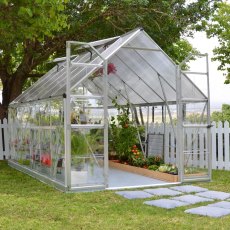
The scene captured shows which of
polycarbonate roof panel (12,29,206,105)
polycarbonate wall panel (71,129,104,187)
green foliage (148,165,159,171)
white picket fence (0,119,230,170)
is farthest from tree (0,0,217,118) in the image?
green foliage (148,165,159,171)

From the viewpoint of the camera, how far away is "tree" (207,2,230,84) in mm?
18234

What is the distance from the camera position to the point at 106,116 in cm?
814

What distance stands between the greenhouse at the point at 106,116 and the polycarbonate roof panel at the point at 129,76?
0.07 ft

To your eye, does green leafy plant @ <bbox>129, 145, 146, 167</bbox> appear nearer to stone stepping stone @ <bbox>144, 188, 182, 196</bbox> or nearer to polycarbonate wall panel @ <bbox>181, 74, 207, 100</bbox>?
polycarbonate wall panel @ <bbox>181, 74, 207, 100</bbox>

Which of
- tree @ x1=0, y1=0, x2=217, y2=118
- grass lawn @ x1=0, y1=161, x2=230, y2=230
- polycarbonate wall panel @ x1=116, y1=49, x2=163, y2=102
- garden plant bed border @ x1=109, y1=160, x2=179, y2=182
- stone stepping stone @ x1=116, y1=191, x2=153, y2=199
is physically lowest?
grass lawn @ x1=0, y1=161, x2=230, y2=230

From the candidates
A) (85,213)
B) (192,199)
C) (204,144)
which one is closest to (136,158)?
(204,144)

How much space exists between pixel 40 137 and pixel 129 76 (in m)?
2.94

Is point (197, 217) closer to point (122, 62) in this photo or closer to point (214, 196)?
point (214, 196)

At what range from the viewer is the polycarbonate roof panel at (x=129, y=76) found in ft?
28.3

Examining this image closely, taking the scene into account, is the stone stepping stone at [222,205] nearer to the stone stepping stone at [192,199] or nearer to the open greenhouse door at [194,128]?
the stone stepping stone at [192,199]

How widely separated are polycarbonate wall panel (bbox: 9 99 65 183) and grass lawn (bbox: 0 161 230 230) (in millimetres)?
699

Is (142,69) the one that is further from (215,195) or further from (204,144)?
(215,195)

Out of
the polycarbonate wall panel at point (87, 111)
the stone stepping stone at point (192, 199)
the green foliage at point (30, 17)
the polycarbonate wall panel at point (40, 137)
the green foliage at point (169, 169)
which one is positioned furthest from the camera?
the green foliage at point (169, 169)

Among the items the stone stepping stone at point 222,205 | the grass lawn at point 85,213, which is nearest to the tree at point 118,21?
the grass lawn at point 85,213
